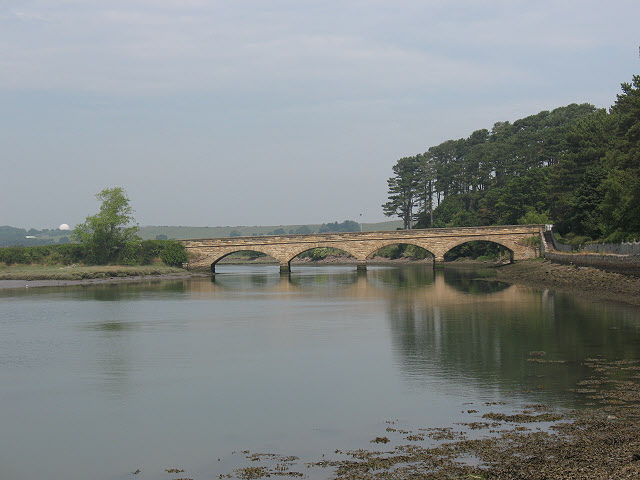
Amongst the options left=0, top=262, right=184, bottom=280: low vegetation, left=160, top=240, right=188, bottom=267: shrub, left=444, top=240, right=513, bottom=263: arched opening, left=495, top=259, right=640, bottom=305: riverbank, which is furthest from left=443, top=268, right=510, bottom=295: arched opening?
left=160, top=240, right=188, bottom=267: shrub

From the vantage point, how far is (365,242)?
7256 centimetres

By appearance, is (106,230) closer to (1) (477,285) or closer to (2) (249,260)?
(1) (477,285)

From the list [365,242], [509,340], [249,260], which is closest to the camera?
[509,340]

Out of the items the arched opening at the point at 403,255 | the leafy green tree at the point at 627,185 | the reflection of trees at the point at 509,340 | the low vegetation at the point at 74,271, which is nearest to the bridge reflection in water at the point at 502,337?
the reflection of trees at the point at 509,340

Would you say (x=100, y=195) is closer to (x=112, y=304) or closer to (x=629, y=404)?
(x=112, y=304)

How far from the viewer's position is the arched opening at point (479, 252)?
256ft

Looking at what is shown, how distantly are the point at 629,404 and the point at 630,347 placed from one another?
738 cm

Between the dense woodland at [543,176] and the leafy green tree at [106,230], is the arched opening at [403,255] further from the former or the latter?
the leafy green tree at [106,230]

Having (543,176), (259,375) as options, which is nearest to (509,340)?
(259,375)

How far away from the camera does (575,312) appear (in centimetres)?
2839

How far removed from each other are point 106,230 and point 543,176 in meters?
A: 51.7

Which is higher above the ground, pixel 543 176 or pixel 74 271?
pixel 543 176

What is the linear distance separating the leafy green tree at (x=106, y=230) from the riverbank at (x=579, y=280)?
39.9m

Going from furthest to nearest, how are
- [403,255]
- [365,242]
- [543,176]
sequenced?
[403,255] < [543,176] < [365,242]
